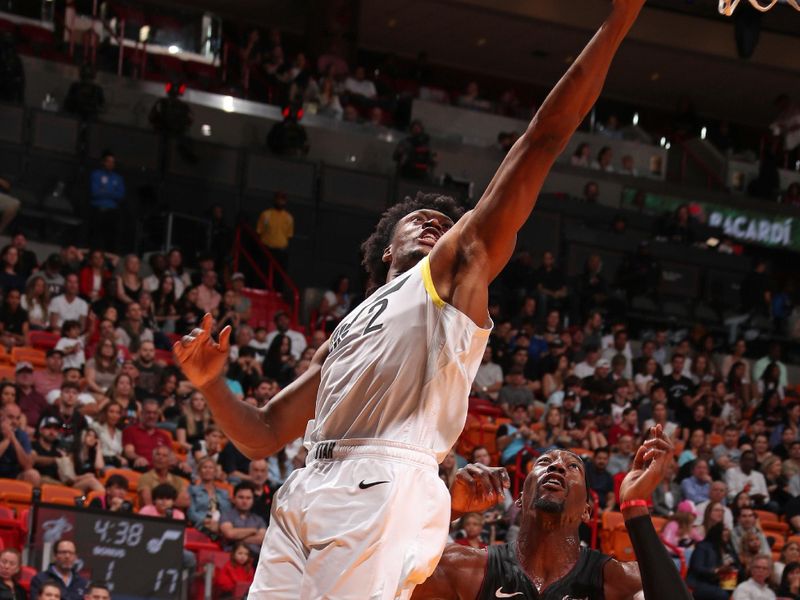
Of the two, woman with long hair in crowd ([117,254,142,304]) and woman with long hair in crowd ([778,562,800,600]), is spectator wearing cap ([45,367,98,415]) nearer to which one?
woman with long hair in crowd ([117,254,142,304])

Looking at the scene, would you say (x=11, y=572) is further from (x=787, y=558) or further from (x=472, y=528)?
(x=787, y=558)

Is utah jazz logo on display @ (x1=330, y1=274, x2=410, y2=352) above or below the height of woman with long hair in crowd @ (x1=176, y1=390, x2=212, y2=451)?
above

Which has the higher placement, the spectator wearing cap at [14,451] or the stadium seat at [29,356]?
the stadium seat at [29,356]

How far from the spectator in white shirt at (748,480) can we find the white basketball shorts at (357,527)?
1160 cm

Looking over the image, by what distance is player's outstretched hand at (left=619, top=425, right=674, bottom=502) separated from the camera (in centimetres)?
409

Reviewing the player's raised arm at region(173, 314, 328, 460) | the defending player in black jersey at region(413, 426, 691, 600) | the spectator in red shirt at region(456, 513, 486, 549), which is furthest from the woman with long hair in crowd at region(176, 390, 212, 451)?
the player's raised arm at region(173, 314, 328, 460)

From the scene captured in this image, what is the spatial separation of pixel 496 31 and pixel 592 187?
4614 millimetres

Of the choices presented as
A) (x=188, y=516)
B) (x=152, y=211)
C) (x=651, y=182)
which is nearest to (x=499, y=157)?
(x=651, y=182)

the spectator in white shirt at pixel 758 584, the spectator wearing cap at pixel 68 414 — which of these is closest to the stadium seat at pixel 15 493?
the spectator wearing cap at pixel 68 414

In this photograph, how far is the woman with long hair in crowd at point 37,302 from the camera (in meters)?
14.4

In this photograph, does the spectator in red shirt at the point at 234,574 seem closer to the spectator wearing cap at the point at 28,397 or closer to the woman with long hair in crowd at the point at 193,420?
the woman with long hair in crowd at the point at 193,420

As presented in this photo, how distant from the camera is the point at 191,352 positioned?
405cm

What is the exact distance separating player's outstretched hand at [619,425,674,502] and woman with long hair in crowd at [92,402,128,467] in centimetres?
835

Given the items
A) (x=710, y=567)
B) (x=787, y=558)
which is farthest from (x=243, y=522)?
(x=787, y=558)
